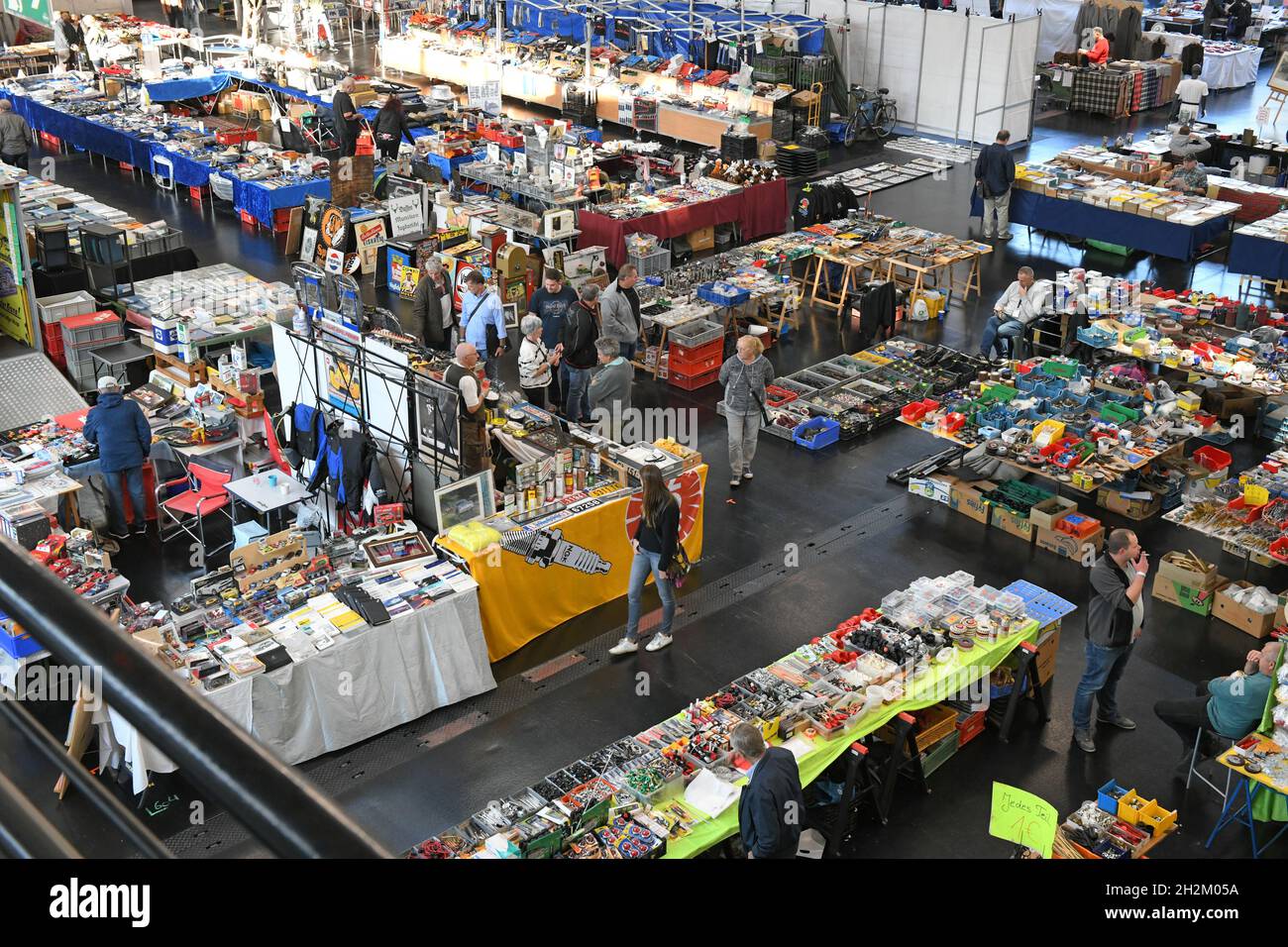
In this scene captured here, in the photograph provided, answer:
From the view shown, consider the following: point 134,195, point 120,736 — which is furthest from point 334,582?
point 134,195

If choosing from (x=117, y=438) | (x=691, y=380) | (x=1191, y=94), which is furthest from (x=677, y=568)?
(x=1191, y=94)

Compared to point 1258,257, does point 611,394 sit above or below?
below

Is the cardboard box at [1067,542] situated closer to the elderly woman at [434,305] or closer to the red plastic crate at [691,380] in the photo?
the red plastic crate at [691,380]

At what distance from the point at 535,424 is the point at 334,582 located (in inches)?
89.8

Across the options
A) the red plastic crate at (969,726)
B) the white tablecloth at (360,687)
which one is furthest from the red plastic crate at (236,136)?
the red plastic crate at (969,726)

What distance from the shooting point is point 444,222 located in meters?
17.3

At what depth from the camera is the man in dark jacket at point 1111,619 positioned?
796 cm

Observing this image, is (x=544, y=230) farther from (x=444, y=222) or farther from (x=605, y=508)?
(x=605, y=508)

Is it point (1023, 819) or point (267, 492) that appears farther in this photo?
point (267, 492)

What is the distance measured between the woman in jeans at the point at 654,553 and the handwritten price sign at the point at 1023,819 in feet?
10.3

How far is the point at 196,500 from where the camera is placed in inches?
423

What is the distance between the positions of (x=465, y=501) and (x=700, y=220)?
8.95 metres

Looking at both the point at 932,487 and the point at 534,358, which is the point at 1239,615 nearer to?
the point at 932,487

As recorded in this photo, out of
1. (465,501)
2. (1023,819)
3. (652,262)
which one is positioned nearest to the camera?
(1023,819)
